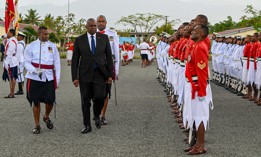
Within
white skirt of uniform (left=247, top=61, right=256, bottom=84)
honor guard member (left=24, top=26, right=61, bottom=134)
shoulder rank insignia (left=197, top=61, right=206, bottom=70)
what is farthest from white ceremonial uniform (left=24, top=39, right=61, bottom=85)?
white skirt of uniform (left=247, top=61, right=256, bottom=84)

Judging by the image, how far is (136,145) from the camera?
26.7 feet

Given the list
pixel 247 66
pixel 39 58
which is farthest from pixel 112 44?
pixel 247 66

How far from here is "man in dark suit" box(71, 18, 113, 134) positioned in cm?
940

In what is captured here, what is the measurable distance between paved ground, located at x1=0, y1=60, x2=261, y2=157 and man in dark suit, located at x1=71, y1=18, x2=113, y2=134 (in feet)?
2.06

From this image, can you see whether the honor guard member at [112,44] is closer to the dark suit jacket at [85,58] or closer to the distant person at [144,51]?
the dark suit jacket at [85,58]

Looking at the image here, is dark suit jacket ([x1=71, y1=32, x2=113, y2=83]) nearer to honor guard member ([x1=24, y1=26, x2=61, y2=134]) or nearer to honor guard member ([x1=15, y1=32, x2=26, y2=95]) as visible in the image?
honor guard member ([x1=24, y1=26, x2=61, y2=134])

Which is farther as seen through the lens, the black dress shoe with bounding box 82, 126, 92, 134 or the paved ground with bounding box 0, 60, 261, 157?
the black dress shoe with bounding box 82, 126, 92, 134

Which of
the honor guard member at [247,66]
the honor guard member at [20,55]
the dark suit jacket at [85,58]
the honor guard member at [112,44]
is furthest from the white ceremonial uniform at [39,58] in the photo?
the honor guard member at [247,66]

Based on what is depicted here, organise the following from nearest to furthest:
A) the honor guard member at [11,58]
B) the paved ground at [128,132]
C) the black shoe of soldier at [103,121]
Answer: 1. the paved ground at [128,132]
2. the black shoe of soldier at [103,121]
3. the honor guard member at [11,58]

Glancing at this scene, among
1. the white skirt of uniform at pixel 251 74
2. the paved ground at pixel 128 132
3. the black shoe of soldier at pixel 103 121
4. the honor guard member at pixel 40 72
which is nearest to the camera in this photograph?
the paved ground at pixel 128 132

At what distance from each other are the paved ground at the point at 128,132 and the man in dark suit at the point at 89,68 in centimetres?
63

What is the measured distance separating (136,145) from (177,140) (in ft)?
2.60

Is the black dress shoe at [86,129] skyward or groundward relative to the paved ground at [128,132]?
skyward

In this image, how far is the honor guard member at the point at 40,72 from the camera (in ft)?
30.7
